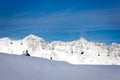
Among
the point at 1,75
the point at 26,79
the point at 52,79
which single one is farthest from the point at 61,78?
the point at 1,75

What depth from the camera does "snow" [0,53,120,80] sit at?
17.6 ft

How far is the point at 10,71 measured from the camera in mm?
5316

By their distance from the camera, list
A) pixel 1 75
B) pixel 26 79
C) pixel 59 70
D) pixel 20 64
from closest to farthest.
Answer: pixel 1 75 → pixel 26 79 → pixel 20 64 → pixel 59 70

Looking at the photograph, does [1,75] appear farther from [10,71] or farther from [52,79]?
[52,79]

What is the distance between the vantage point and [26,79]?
5.35 meters

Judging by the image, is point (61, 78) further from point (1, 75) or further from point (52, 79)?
point (1, 75)

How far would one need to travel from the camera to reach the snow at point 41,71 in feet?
17.6

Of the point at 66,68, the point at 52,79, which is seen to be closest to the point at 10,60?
the point at 52,79

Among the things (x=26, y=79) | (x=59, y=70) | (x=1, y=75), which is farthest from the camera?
(x=59, y=70)

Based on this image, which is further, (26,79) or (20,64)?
(20,64)

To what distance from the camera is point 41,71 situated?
19.5 ft

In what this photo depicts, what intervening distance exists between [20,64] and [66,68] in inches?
57.7

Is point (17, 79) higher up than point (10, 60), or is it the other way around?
point (10, 60)

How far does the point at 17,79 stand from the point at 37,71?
28.6 inches
